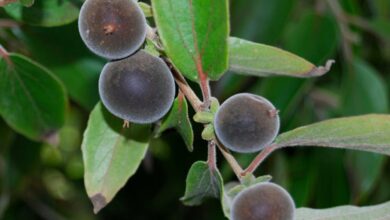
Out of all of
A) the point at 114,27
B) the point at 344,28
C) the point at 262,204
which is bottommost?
the point at 344,28

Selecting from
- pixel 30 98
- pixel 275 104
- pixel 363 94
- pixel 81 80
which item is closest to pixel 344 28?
pixel 363 94

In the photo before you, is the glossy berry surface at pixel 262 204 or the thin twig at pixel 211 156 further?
the thin twig at pixel 211 156

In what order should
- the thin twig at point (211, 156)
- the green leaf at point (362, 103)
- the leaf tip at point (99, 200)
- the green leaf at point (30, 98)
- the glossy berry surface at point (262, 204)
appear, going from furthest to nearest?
the green leaf at point (362, 103) → the green leaf at point (30, 98) → the leaf tip at point (99, 200) → the thin twig at point (211, 156) → the glossy berry surface at point (262, 204)

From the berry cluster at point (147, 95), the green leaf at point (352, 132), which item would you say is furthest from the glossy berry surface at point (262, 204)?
the green leaf at point (352, 132)

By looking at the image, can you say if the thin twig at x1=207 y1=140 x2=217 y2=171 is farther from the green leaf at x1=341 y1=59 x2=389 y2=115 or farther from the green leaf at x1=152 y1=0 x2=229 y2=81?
the green leaf at x1=341 y1=59 x2=389 y2=115

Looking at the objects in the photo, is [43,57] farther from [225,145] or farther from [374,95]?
[374,95]

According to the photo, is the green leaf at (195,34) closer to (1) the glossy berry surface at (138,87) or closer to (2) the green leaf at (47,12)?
(1) the glossy berry surface at (138,87)

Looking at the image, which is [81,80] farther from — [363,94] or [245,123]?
[363,94]

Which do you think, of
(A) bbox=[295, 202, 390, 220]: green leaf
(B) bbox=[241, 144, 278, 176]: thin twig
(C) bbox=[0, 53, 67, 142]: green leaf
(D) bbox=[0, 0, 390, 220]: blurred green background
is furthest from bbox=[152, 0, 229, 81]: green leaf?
(D) bbox=[0, 0, 390, 220]: blurred green background
